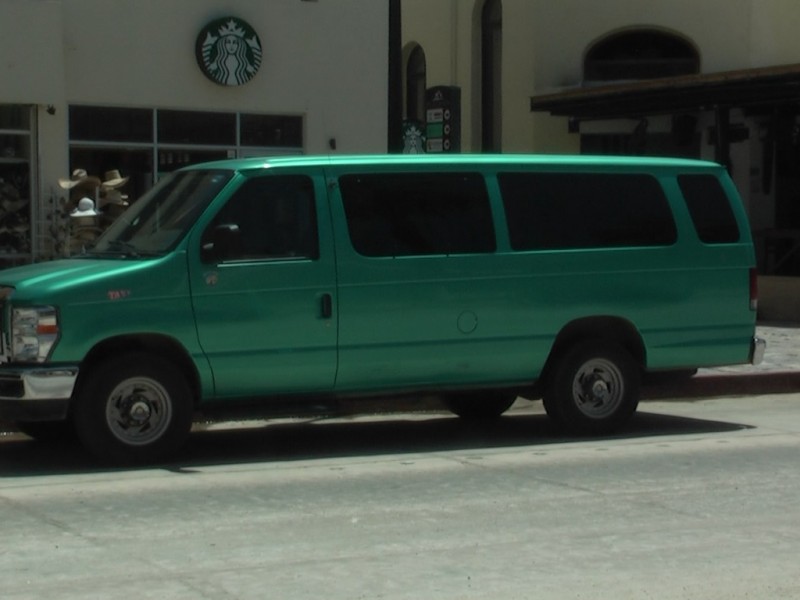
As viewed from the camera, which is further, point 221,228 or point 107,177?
point 107,177

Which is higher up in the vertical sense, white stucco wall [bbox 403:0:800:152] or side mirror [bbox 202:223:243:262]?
white stucco wall [bbox 403:0:800:152]

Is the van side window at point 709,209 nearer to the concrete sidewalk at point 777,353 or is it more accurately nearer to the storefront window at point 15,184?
the concrete sidewalk at point 777,353

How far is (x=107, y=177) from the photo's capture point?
1866 cm

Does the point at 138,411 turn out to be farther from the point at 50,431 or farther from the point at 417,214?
the point at 417,214

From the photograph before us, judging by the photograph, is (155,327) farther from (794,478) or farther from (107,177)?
(107,177)

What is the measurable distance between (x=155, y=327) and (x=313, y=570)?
308 centimetres

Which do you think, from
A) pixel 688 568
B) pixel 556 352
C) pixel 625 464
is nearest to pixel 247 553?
Result: pixel 688 568

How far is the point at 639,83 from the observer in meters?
23.8

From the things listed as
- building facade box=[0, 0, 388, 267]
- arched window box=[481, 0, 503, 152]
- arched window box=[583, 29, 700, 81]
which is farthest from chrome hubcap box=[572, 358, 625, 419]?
arched window box=[481, 0, 503, 152]

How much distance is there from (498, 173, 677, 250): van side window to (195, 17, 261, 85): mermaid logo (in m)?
9.11

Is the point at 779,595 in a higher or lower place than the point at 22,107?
lower

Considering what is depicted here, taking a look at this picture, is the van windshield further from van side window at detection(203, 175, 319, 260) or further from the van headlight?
the van headlight

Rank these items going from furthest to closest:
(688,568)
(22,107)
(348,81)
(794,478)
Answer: (348,81) < (22,107) < (794,478) < (688,568)

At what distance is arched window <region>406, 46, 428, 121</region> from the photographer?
33750mm
